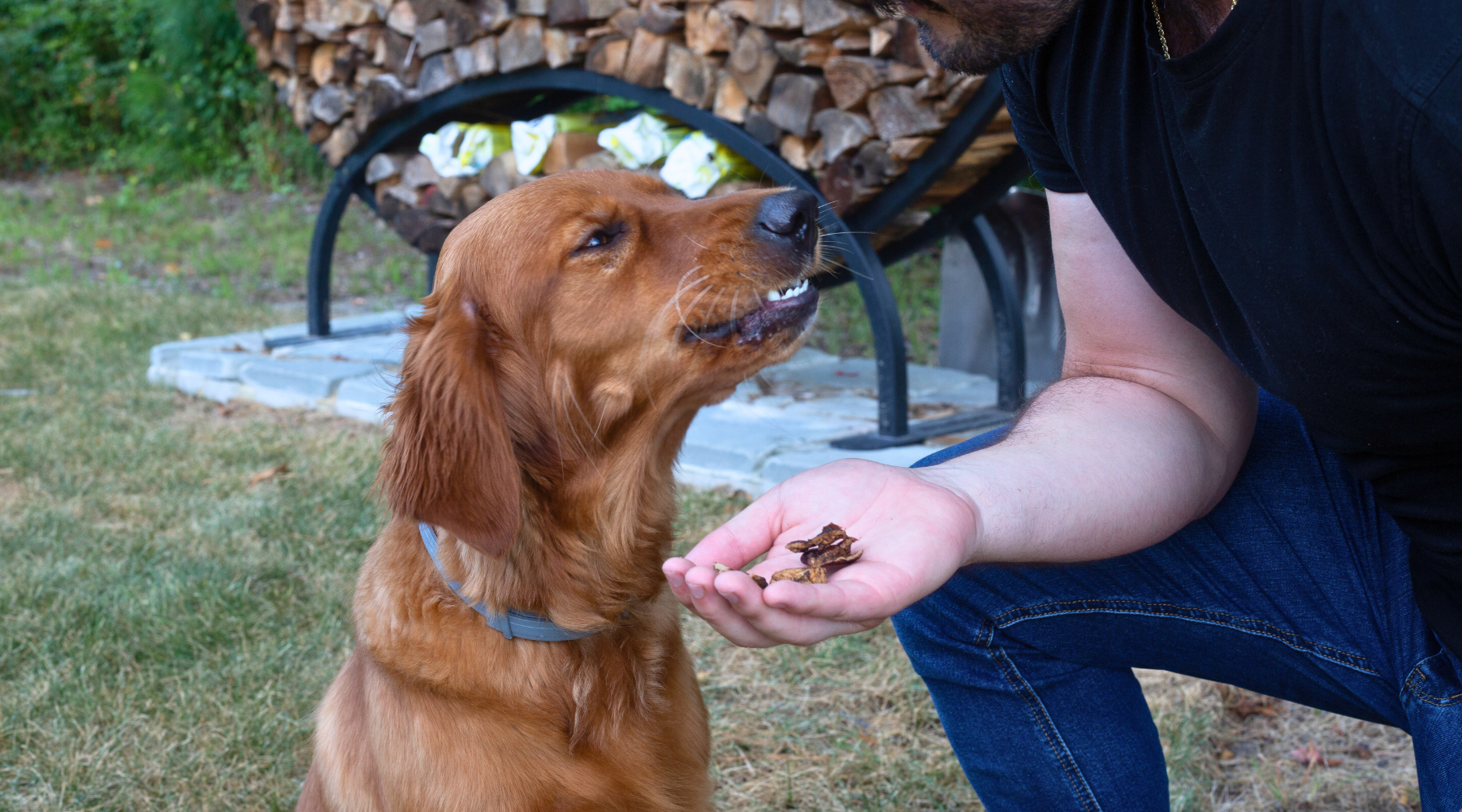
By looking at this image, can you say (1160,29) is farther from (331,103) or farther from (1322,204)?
(331,103)

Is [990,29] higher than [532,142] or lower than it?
higher

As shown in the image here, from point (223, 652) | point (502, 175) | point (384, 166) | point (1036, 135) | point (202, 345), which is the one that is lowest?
point (202, 345)

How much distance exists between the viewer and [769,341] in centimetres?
196

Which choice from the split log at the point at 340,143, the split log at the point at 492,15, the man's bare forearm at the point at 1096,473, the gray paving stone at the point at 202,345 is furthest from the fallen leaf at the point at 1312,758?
the gray paving stone at the point at 202,345

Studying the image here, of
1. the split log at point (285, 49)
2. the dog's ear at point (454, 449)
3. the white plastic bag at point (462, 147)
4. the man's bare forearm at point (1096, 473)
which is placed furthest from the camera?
the split log at point (285, 49)

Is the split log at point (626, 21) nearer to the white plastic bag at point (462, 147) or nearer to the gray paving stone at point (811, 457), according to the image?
the white plastic bag at point (462, 147)

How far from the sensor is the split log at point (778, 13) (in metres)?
3.98

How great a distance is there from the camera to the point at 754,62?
4137mm

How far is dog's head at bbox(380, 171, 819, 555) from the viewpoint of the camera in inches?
77.1

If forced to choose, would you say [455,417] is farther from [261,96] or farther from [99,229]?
[261,96]

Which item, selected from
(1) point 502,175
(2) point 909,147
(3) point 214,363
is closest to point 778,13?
(2) point 909,147

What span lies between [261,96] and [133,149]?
2.43 m

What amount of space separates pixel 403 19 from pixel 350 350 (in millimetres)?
1892

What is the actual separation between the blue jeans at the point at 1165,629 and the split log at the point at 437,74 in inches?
153
